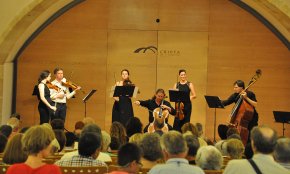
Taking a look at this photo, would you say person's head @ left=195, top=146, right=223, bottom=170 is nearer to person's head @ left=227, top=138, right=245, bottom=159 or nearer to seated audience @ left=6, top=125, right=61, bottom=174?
person's head @ left=227, top=138, right=245, bottom=159

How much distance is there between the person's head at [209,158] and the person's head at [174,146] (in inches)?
37.3

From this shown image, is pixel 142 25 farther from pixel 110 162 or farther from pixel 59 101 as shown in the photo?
pixel 110 162

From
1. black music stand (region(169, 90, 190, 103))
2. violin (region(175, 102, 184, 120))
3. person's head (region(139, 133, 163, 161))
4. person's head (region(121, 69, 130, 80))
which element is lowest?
person's head (region(139, 133, 163, 161))

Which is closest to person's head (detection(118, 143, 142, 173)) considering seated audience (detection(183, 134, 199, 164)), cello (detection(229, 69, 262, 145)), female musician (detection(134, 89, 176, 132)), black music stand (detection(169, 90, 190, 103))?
seated audience (detection(183, 134, 199, 164))

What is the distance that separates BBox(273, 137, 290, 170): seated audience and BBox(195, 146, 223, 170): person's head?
33.6 inches

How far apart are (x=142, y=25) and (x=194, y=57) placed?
1.46 m

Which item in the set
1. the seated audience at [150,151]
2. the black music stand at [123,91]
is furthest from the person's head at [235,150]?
the black music stand at [123,91]

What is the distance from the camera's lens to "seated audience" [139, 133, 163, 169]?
5246 millimetres

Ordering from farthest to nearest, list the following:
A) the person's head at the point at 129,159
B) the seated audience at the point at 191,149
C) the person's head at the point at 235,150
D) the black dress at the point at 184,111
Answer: the black dress at the point at 184,111
the person's head at the point at 235,150
the seated audience at the point at 191,149
the person's head at the point at 129,159

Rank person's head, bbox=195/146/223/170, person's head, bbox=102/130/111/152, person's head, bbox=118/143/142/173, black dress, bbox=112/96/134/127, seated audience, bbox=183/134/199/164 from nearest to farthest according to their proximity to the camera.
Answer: person's head, bbox=118/143/142/173 → person's head, bbox=195/146/223/170 → seated audience, bbox=183/134/199/164 → person's head, bbox=102/130/111/152 → black dress, bbox=112/96/134/127

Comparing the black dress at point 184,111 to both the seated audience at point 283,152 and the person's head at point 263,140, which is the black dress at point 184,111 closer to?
the seated audience at point 283,152

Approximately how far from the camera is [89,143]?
5.31 meters

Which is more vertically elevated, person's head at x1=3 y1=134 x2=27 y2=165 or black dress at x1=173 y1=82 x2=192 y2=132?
black dress at x1=173 y1=82 x2=192 y2=132

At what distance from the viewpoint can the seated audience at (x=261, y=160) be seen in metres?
4.65
